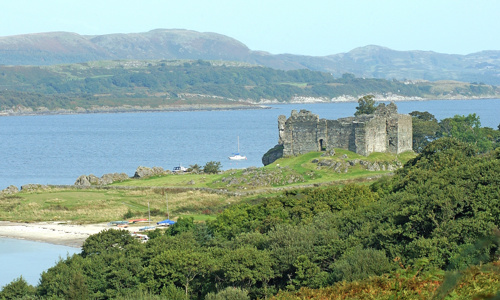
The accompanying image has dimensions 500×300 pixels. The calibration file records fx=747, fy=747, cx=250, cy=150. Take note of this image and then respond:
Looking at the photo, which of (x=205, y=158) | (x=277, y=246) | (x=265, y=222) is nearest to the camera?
(x=277, y=246)

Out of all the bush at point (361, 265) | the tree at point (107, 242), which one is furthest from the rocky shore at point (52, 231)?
the bush at point (361, 265)

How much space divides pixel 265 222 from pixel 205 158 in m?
69.0

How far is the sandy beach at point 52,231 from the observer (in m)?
42.8

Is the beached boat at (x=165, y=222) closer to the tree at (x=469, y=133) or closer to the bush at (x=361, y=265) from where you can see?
the bush at (x=361, y=265)

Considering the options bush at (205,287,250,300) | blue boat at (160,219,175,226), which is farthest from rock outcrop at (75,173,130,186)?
bush at (205,287,250,300)

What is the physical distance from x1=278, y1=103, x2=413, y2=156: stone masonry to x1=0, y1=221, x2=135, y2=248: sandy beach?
59.3 ft

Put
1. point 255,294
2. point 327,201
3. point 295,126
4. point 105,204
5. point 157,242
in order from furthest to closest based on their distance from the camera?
point 295,126
point 105,204
point 327,201
point 157,242
point 255,294

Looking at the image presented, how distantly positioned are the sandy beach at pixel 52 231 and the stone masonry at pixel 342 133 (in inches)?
712

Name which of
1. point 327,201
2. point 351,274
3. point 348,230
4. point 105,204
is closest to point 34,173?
point 105,204

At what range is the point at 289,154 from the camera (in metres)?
58.8

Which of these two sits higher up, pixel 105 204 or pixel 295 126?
pixel 295 126

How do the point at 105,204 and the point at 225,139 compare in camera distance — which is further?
the point at 225,139

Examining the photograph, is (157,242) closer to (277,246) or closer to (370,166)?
(277,246)

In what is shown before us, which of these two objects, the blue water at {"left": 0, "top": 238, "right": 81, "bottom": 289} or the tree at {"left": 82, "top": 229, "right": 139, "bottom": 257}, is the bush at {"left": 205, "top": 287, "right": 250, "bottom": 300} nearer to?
the tree at {"left": 82, "top": 229, "right": 139, "bottom": 257}
